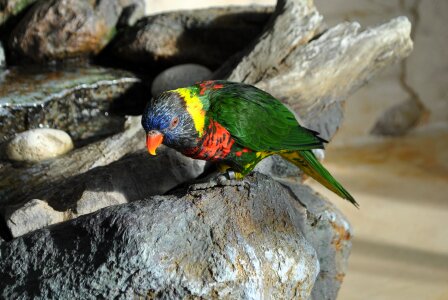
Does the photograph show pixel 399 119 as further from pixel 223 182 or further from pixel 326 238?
pixel 223 182

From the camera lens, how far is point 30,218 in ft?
6.84

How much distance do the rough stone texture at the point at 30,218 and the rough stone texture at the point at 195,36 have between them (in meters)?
1.66

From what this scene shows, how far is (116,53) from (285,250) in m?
2.19

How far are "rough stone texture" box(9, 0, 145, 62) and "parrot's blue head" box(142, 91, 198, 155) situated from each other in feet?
6.19

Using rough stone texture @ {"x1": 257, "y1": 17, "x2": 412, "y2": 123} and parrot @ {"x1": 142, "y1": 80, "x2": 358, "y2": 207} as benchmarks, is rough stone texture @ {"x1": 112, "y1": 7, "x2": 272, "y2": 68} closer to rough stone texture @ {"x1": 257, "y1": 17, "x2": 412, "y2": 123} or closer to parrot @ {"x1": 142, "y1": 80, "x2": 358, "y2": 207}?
rough stone texture @ {"x1": 257, "y1": 17, "x2": 412, "y2": 123}

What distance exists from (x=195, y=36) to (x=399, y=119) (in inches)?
92.0

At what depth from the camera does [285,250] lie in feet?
6.04

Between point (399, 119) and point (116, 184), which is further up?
point (116, 184)

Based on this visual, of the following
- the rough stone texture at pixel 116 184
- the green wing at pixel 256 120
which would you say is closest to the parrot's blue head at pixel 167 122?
the green wing at pixel 256 120

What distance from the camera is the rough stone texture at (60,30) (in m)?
3.56

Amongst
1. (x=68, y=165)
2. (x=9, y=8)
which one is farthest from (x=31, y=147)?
(x=9, y=8)

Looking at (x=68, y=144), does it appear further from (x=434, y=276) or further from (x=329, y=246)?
(x=434, y=276)

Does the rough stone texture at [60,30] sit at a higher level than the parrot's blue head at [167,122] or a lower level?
lower

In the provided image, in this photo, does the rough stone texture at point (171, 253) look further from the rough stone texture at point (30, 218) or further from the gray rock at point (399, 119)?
the gray rock at point (399, 119)
